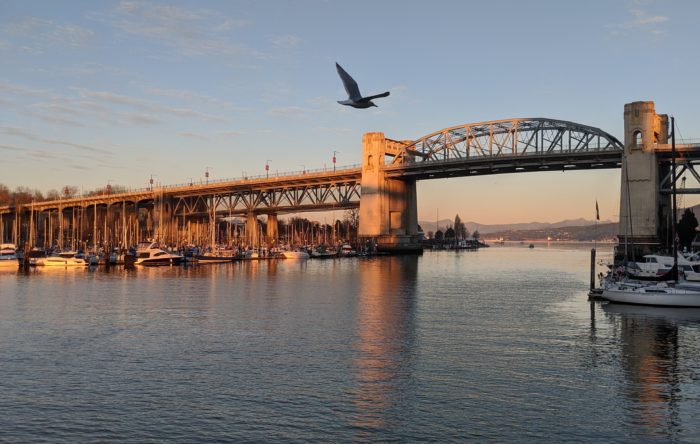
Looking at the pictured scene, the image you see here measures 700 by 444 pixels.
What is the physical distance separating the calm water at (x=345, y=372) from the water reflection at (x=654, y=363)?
85mm

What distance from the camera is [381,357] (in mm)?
25484

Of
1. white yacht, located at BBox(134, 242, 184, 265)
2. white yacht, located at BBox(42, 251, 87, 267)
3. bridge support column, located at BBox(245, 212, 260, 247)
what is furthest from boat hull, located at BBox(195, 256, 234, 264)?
bridge support column, located at BBox(245, 212, 260, 247)

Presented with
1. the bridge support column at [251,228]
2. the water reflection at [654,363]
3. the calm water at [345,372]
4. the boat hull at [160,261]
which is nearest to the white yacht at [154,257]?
the boat hull at [160,261]

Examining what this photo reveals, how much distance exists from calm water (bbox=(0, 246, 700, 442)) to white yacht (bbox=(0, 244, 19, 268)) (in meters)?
48.0

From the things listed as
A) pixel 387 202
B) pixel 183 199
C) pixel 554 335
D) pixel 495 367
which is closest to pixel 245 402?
pixel 495 367

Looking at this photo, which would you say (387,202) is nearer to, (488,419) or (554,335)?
(554,335)

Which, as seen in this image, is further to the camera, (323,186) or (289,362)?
(323,186)

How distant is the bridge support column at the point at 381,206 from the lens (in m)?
129

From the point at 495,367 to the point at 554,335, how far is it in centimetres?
816

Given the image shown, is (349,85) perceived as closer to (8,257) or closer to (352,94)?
(352,94)

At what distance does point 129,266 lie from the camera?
290ft

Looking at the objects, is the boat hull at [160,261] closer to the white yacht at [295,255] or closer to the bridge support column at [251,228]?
the white yacht at [295,255]

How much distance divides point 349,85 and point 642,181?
244ft

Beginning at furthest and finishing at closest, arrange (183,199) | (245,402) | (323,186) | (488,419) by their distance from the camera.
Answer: (183,199) → (323,186) → (245,402) → (488,419)
